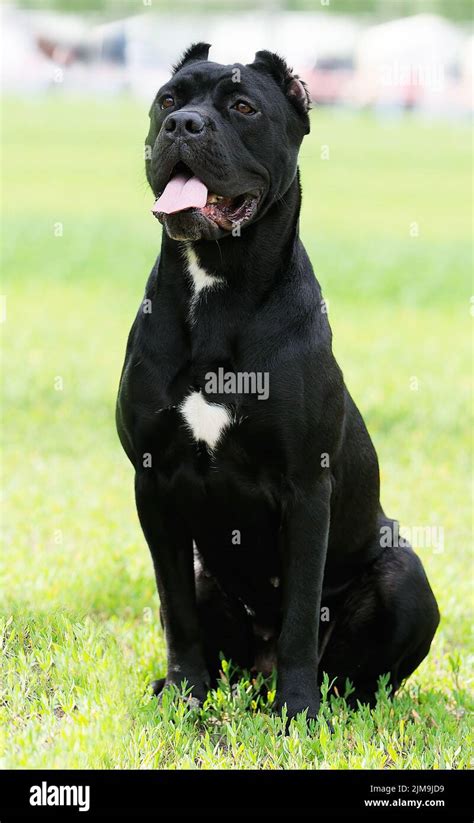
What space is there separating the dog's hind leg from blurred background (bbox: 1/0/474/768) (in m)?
0.33

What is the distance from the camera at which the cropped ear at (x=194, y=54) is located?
12.7 ft

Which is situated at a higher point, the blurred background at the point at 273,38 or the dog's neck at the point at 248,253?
the blurred background at the point at 273,38

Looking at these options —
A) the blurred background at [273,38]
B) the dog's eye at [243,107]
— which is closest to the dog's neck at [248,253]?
the dog's eye at [243,107]

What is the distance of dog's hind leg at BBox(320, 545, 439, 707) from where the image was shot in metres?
3.99

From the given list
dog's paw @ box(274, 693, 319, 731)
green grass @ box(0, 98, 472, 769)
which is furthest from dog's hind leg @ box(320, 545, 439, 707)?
dog's paw @ box(274, 693, 319, 731)

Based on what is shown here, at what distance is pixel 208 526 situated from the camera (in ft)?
12.2

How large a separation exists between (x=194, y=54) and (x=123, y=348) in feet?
21.5

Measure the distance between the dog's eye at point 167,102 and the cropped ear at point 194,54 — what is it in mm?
251

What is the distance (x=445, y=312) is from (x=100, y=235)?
5.83 metres

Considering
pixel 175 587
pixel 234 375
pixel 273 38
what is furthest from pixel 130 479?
pixel 273 38

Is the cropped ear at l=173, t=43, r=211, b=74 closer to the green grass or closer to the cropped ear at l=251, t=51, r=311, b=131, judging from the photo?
the cropped ear at l=251, t=51, r=311, b=131

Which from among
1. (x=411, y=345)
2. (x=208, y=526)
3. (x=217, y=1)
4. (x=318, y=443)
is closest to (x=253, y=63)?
(x=318, y=443)

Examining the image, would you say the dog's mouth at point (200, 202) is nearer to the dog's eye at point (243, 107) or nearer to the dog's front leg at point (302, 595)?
the dog's eye at point (243, 107)
